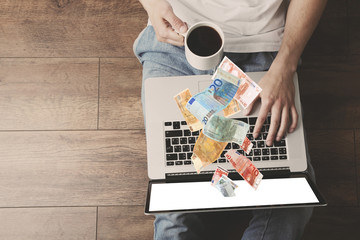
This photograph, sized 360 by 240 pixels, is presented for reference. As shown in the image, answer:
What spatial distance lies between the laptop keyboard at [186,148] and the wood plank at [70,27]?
553mm

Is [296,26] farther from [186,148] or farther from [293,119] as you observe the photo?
[186,148]

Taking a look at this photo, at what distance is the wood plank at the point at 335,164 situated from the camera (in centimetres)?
127

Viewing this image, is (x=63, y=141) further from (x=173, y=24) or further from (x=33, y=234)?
(x=173, y=24)

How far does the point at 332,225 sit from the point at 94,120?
3.32ft

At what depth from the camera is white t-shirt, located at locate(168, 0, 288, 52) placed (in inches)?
38.1

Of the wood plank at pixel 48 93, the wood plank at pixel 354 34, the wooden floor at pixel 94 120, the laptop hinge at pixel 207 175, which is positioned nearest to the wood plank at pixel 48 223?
the wooden floor at pixel 94 120

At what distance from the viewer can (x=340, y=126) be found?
130 cm

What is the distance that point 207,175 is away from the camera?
90 centimetres

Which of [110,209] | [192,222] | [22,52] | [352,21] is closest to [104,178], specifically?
[110,209]

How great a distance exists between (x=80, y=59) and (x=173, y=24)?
0.63 metres

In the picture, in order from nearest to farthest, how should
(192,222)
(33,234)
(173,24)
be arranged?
(173,24), (192,222), (33,234)

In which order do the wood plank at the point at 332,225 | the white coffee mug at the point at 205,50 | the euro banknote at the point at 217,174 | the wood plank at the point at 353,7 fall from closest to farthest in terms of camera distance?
the white coffee mug at the point at 205,50 → the euro banknote at the point at 217,174 → the wood plank at the point at 332,225 → the wood plank at the point at 353,7

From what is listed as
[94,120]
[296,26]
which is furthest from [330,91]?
[94,120]

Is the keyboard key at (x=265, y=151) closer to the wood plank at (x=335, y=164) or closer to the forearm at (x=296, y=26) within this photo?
the forearm at (x=296, y=26)
